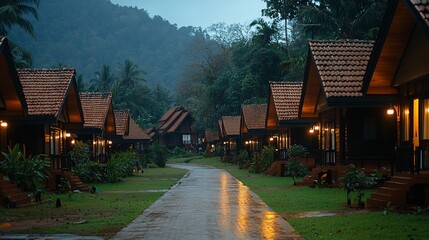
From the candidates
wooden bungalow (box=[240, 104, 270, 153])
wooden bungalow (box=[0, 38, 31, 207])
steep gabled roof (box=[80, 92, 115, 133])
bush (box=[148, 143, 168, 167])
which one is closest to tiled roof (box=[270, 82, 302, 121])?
wooden bungalow (box=[240, 104, 270, 153])

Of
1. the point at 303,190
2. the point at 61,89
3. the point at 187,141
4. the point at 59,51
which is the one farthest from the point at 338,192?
the point at 59,51

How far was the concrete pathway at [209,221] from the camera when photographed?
41.1ft

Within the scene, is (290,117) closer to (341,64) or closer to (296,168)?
(296,168)

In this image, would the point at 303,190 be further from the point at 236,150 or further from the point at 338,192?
the point at 236,150

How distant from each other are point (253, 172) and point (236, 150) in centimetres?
2738

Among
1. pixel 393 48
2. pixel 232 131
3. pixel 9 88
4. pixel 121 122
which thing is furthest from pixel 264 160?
pixel 232 131

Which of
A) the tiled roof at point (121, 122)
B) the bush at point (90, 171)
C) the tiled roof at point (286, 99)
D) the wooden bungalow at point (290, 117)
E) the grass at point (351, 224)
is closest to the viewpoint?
the grass at point (351, 224)

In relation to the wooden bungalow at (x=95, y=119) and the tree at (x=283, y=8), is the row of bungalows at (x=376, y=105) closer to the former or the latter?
the wooden bungalow at (x=95, y=119)

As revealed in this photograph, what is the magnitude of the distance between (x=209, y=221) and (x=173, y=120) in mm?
89464

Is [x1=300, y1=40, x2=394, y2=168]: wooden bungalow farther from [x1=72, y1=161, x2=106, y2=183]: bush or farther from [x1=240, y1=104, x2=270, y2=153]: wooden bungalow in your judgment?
[x1=240, y1=104, x2=270, y2=153]: wooden bungalow

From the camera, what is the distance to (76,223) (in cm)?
1475

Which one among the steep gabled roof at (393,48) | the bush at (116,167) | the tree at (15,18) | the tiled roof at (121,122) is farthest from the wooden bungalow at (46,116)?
the tiled roof at (121,122)

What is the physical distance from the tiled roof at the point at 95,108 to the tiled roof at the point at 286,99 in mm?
10923

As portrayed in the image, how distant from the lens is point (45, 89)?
93.1ft
